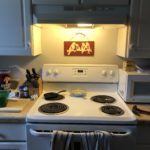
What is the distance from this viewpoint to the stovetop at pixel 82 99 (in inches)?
48.3

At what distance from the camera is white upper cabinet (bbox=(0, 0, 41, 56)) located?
4.55ft

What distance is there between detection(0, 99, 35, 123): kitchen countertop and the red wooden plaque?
2.09 ft

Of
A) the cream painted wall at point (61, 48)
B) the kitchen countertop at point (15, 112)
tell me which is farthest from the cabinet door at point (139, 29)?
the kitchen countertop at point (15, 112)

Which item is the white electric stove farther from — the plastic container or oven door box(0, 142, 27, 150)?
the plastic container

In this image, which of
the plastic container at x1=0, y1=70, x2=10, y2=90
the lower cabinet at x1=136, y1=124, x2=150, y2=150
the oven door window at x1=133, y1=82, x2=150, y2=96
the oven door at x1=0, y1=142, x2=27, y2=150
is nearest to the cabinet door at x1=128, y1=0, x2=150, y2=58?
the oven door window at x1=133, y1=82, x2=150, y2=96

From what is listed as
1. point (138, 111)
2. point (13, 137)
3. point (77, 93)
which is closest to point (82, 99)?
point (77, 93)

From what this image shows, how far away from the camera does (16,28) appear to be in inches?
55.9

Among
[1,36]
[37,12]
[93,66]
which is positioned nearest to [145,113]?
[93,66]

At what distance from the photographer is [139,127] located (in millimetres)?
1248

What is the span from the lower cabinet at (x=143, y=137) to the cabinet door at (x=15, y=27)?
3.37 ft

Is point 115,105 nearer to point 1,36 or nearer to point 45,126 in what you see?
point 45,126

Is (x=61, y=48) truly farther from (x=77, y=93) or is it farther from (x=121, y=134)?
(x=121, y=134)

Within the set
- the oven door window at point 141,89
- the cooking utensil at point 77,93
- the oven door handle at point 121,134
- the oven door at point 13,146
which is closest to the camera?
the oven door handle at point 121,134

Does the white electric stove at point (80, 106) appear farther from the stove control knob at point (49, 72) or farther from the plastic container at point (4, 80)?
the plastic container at point (4, 80)
